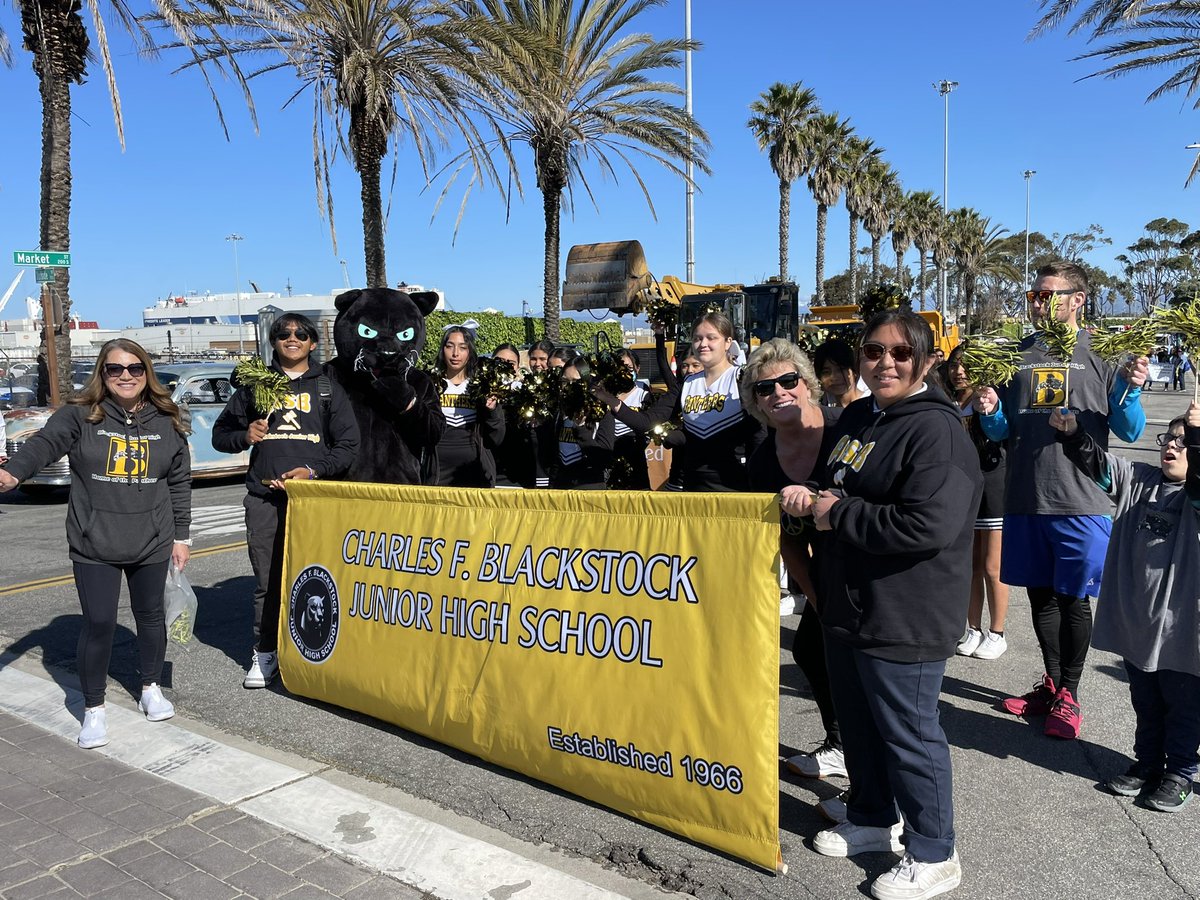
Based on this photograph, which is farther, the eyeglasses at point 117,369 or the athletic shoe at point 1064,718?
the eyeglasses at point 117,369

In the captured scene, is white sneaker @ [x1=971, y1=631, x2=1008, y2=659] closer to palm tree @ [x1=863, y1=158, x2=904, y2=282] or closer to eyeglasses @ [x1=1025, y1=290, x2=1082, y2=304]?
eyeglasses @ [x1=1025, y1=290, x2=1082, y2=304]

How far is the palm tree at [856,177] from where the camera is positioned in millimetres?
36781

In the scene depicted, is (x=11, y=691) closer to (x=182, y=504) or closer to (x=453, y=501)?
(x=182, y=504)

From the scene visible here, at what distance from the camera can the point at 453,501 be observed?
414 cm

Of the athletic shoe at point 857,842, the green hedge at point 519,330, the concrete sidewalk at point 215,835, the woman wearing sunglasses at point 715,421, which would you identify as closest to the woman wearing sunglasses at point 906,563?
the athletic shoe at point 857,842

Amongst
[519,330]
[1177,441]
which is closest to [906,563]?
[1177,441]

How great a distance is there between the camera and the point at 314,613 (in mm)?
4680

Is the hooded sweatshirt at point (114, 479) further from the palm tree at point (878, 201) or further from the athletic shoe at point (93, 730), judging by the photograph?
the palm tree at point (878, 201)

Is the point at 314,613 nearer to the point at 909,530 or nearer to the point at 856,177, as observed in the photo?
the point at 909,530

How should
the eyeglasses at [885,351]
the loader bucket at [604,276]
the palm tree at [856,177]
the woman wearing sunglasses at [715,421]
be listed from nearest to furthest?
the eyeglasses at [885,351], the woman wearing sunglasses at [715,421], the loader bucket at [604,276], the palm tree at [856,177]

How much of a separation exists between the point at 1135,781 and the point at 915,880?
1315 millimetres

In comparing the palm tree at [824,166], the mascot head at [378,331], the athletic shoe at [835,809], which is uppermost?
the palm tree at [824,166]

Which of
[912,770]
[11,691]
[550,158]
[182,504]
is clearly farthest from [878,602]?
[550,158]

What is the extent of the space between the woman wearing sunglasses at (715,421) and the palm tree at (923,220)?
51.1 m
